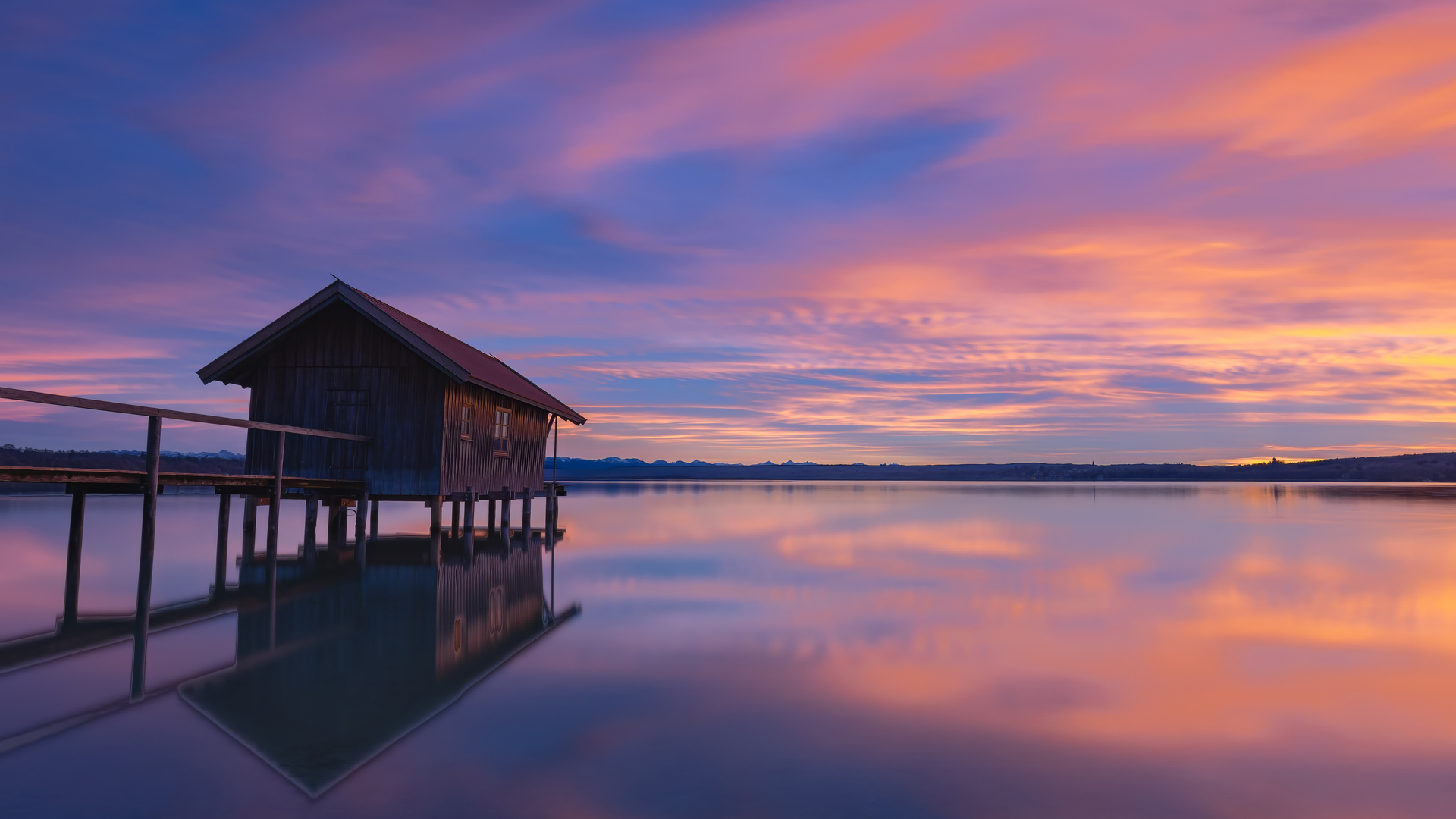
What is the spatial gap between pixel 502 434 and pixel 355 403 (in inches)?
228

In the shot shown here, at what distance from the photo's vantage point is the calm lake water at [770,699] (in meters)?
6.75

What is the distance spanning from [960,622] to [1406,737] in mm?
7041

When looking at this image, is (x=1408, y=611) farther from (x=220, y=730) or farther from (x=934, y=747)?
(x=220, y=730)

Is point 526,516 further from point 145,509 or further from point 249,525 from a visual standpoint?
point 145,509

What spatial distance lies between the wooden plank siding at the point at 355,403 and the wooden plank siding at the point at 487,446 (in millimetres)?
691

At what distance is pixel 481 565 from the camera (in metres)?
23.1

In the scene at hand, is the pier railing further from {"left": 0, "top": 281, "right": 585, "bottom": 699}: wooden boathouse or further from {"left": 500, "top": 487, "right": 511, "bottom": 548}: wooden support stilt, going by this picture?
{"left": 500, "top": 487, "right": 511, "bottom": 548}: wooden support stilt

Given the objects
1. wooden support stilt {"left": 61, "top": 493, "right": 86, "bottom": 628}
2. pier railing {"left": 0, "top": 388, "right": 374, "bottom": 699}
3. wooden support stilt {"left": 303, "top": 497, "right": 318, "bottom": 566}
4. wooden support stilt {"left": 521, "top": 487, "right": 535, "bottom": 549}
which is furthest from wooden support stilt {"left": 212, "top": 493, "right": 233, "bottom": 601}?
wooden support stilt {"left": 521, "top": 487, "right": 535, "bottom": 549}

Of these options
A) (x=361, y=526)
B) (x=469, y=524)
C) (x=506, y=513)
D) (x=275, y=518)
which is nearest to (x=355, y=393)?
(x=361, y=526)

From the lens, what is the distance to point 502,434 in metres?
28.9

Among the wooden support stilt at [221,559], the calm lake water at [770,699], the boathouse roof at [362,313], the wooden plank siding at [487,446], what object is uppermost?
the boathouse roof at [362,313]

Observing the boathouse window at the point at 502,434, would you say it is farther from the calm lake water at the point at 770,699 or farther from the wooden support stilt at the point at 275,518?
the wooden support stilt at the point at 275,518

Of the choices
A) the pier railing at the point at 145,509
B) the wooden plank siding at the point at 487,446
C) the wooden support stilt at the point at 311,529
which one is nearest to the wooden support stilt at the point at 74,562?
the pier railing at the point at 145,509

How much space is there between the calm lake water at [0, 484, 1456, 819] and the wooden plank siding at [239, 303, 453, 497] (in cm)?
423
